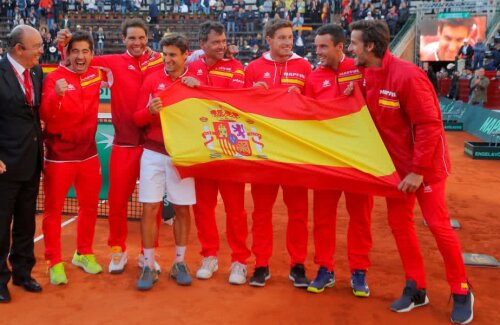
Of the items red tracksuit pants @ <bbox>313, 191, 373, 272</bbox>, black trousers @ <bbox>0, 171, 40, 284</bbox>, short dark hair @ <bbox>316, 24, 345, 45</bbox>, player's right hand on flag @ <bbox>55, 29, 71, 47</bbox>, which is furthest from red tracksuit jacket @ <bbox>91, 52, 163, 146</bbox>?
red tracksuit pants @ <bbox>313, 191, 373, 272</bbox>

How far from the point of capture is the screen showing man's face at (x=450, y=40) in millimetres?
26641

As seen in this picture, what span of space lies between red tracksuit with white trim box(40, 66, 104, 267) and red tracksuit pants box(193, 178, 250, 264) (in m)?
1.10

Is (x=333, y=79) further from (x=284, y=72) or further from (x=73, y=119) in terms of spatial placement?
(x=73, y=119)

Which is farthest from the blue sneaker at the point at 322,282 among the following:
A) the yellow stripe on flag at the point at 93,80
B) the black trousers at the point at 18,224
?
the yellow stripe on flag at the point at 93,80

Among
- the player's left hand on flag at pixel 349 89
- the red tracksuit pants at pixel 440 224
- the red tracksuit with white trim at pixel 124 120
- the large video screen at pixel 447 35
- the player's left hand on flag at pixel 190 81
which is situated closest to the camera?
the red tracksuit pants at pixel 440 224

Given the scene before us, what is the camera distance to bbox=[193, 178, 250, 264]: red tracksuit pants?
5367 millimetres

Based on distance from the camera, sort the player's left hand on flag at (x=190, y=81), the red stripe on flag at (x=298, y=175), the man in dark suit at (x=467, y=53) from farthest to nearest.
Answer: the man in dark suit at (x=467, y=53) < the player's left hand on flag at (x=190, y=81) < the red stripe on flag at (x=298, y=175)

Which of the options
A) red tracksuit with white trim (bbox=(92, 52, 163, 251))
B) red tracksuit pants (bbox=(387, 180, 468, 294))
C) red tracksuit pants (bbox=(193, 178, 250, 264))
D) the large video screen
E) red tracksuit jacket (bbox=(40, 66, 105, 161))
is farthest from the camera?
the large video screen

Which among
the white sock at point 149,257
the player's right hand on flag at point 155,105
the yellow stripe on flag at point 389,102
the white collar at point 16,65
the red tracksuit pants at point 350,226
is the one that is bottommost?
the white sock at point 149,257

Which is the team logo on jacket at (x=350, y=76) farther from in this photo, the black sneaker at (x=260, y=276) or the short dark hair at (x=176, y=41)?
the black sneaker at (x=260, y=276)

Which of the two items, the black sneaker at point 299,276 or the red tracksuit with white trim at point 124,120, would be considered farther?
the red tracksuit with white trim at point 124,120

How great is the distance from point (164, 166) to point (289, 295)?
169cm

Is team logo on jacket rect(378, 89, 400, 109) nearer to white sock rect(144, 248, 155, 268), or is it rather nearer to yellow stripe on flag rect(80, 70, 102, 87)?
white sock rect(144, 248, 155, 268)

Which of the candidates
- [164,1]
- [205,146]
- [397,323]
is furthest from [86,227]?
[164,1]
